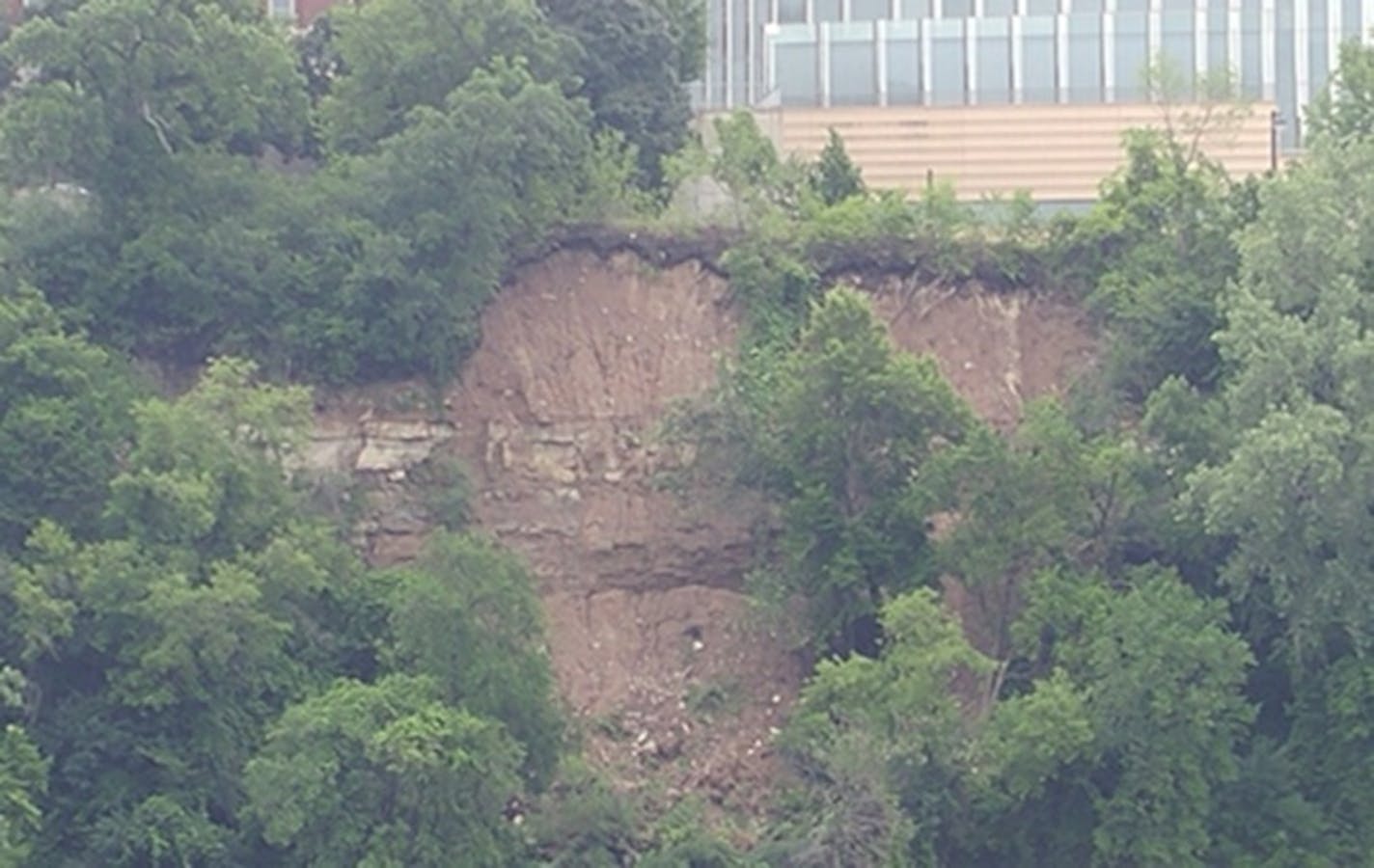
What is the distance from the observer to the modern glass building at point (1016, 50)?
7156cm

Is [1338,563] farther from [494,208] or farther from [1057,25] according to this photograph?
[1057,25]

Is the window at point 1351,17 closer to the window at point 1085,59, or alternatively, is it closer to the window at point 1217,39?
the window at point 1217,39

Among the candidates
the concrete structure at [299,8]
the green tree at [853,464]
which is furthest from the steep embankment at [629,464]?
the concrete structure at [299,8]

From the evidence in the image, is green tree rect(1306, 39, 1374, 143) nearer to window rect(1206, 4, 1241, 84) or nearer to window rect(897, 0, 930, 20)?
window rect(1206, 4, 1241, 84)

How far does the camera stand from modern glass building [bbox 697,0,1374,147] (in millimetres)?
71562

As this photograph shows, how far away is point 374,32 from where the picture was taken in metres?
61.0

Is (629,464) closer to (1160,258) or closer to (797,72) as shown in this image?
(1160,258)

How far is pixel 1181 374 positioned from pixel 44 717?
18932 mm

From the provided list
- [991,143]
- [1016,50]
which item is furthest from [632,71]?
[1016,50]

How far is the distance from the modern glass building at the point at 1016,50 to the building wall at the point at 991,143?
0.92 m

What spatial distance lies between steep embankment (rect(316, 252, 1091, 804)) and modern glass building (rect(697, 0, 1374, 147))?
1066cm

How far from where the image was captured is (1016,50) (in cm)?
7212

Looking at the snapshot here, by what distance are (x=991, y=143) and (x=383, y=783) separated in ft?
80.8

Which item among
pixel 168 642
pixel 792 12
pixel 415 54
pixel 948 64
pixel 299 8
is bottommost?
pixel 168 642
